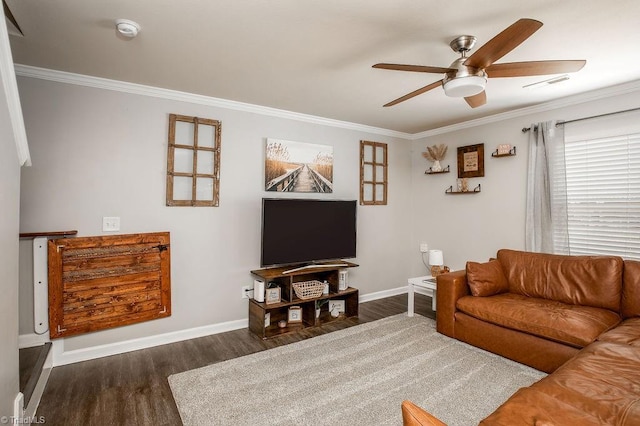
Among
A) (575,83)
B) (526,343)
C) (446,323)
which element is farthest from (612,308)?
(575,83)

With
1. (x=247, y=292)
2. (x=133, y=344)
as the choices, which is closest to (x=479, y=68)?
(x=247, y=292)

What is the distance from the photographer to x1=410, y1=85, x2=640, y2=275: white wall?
3.69m

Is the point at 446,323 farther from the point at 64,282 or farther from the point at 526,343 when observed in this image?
the point at 64,282

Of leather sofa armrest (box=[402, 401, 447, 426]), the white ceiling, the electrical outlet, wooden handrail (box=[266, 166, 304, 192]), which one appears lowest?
the electrical outlet

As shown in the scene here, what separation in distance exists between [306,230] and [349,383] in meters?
1.72

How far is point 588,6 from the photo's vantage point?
6.10 feet

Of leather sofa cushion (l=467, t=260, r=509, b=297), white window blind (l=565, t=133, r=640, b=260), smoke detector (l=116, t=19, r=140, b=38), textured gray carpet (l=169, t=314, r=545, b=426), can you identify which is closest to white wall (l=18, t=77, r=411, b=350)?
textured gray carpet (l=169, t=314, r=545, b=426)

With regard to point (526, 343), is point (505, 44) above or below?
above

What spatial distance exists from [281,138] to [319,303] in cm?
205

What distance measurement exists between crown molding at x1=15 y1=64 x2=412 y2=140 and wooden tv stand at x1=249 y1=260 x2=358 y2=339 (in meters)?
1.84

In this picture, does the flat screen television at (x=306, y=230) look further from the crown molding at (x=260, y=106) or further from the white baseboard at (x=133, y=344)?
the crown molding at (x=260, y=106)

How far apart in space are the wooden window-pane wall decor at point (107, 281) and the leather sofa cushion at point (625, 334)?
3628 millimetres

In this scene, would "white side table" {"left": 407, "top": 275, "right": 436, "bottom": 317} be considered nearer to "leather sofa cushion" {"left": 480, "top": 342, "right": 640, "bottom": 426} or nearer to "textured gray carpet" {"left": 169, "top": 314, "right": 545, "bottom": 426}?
"textured gray carpet" {"left": 169, "top": 314, "right": 545, "bottom": 426}

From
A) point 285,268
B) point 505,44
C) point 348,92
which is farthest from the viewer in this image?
point 285,268
